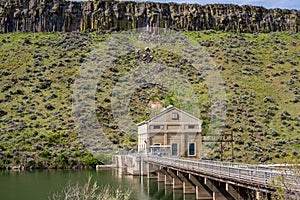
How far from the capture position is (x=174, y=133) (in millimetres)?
50188

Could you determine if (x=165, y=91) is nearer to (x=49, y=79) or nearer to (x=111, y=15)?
(x=49, y=79)

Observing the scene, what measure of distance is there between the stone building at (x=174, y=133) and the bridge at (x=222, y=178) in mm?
4479

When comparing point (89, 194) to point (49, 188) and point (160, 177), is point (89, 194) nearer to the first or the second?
point (49, 188)

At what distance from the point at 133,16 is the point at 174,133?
56.4m

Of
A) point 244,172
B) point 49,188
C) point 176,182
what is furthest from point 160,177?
point 244,172

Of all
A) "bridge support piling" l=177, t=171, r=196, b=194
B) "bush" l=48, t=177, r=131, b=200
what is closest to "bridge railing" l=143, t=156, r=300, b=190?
"bridge support piling" l=177, t=171, r=196, b=194

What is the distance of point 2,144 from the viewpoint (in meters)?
57.9

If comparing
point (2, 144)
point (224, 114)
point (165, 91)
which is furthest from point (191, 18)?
point (2, 144)

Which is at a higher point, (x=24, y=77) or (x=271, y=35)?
(x=271, y=35)

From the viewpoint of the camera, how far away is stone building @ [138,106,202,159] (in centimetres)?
5012

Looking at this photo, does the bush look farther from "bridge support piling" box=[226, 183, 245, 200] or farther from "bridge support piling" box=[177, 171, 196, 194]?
"bridge support piling" box=[177, 171, 196, 194]

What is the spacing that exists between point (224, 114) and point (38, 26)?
49615mm

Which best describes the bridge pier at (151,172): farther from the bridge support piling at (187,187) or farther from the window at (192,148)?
the bridge support piling at (187,187)

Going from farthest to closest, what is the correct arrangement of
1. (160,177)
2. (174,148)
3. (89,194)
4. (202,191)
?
(174,148), (160,177), (202,191), (89,194)
